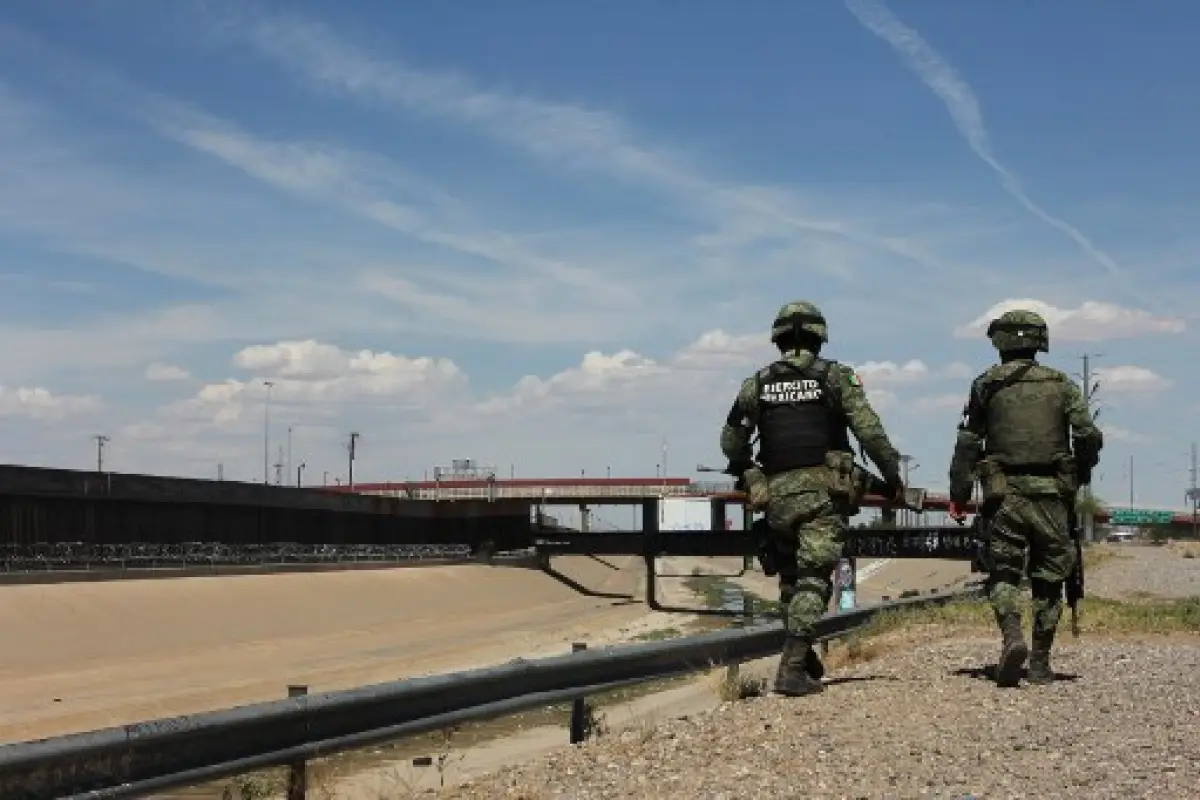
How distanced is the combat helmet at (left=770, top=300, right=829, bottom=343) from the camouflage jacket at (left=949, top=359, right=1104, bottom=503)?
1.51 m

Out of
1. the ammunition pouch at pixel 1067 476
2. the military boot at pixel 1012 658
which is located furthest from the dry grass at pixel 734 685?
the ammunition pouch at pixel 1067 476

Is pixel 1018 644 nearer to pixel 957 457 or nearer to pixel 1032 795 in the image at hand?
pixel 957 457

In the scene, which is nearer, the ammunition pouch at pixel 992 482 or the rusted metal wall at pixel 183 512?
the ammunition pouch at pixel 992 482

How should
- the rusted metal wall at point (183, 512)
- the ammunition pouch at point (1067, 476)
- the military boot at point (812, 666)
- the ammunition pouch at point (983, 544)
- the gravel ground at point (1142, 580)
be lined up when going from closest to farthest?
the military boot at point (812, 666), the ammunition pouch at point (1067, 476), the ammunition pouch at point (983, 544), the gravel ground at point (1142, 580), the rusted metal wall at point (183, 512)

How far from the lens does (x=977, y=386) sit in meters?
10.4

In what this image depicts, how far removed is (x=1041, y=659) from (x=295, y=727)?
5754 mm

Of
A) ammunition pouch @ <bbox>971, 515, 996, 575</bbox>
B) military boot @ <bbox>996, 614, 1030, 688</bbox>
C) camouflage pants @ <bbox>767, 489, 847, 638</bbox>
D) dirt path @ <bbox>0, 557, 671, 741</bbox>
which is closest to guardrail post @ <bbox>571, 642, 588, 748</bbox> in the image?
camouflage pants @ <bbox>767, 489, 847, 638</bbox>

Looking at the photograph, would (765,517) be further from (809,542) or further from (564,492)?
(564,492)

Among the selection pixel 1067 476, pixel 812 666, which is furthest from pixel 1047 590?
pixel 812 666

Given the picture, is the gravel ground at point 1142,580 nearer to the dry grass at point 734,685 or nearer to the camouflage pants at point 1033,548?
the camouflage pants at point 1033,548

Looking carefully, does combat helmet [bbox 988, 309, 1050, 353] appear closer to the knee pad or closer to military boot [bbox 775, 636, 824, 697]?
the knee pad

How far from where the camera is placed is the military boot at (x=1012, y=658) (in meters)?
9.12

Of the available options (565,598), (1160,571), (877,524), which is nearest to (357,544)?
(565,598)

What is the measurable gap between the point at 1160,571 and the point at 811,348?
47021 millimetres
